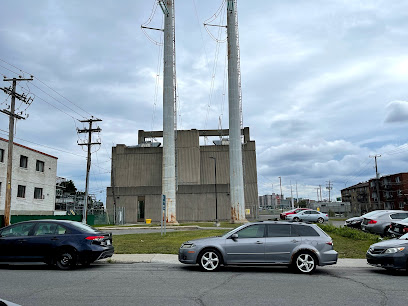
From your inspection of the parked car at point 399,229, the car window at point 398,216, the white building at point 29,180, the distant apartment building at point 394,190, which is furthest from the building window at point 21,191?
the distant apartment building at point 394,190

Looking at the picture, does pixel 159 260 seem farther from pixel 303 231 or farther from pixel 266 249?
pixel 303 231

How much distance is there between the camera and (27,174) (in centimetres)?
4131

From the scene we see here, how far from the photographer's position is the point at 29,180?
41.7 m

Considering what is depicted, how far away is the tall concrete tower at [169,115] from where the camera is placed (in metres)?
38.1

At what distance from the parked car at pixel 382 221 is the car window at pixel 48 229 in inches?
637

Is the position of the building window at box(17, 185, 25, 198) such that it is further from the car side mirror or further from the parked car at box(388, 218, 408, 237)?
the parked car at box(388, 218, 408, 237)

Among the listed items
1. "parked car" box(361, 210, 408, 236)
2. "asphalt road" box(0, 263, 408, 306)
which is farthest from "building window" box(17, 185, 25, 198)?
"parked car" box(361, 210, 408, 236)

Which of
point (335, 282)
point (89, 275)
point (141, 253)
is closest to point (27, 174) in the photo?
point (141, 253)

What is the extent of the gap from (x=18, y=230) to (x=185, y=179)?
4925 centimetres

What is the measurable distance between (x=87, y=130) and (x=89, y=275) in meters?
33.3

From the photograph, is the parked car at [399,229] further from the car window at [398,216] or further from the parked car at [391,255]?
the parked car at [391,255]

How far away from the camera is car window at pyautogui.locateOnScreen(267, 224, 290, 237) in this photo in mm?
10188

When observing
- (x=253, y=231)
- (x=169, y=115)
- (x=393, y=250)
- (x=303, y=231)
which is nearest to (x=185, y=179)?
(x=169, y=115)

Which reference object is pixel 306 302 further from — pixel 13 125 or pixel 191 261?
pixel 13 125
